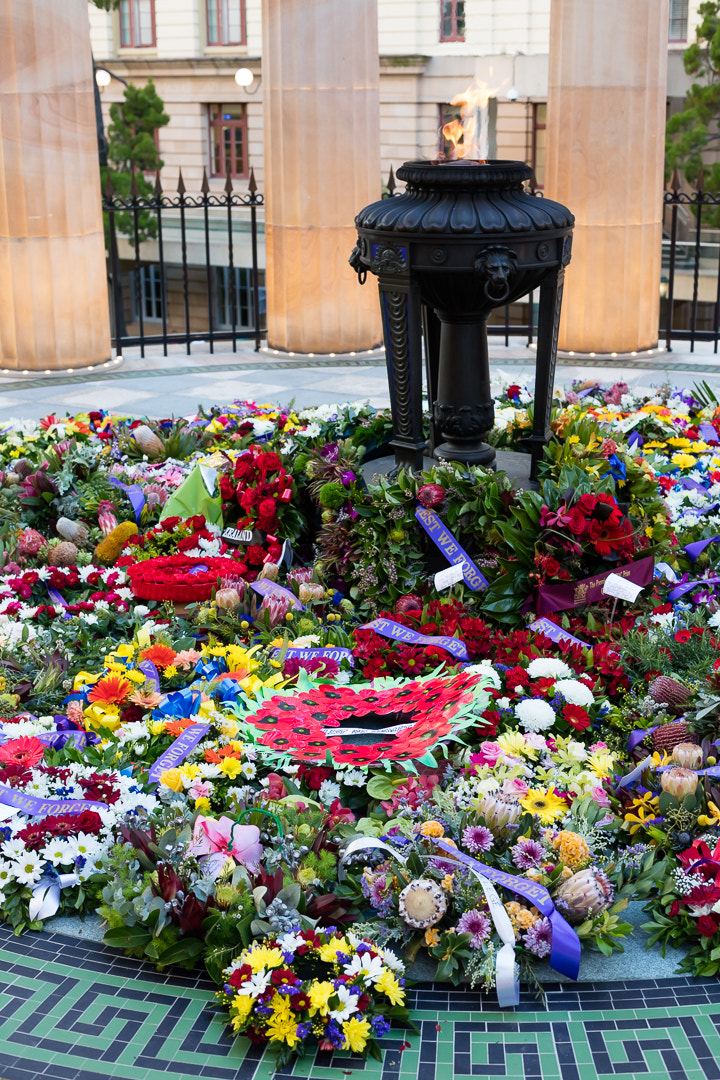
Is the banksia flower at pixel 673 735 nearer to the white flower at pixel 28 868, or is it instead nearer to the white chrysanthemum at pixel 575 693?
the white chrysanthemum at pixel 575 693

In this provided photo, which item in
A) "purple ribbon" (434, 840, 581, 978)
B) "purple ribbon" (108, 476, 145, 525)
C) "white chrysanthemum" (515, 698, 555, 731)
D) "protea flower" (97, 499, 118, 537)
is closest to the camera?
"purple ribbon" (434, 840, 581, 978)

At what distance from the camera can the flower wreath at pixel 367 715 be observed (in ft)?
14.9

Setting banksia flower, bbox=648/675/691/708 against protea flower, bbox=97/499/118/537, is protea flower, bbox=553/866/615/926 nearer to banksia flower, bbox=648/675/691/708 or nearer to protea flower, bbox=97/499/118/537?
banksia flower, bbox=648/675/691/708

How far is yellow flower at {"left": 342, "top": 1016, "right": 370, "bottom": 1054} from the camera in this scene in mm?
3350

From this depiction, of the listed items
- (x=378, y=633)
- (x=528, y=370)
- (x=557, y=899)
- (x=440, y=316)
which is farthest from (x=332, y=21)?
(x=557, y=899)

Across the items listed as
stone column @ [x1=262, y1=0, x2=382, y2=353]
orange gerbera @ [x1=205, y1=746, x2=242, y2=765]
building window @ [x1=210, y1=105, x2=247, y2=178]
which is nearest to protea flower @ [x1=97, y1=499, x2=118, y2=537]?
orange gerbera @ [x1=205, y1=746, x2=242, y2=765]

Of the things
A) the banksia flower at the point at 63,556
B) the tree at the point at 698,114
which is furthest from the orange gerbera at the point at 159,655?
the tree at the point at 698,114

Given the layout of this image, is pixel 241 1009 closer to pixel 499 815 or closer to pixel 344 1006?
pixel 344 1006

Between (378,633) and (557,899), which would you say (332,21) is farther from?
(557,899)

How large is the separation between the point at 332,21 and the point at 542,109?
1902 cm

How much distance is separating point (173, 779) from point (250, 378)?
792 centimetres

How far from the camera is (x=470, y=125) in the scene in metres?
6.30

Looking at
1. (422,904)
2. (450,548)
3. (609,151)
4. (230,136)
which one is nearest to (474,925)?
(422,904)

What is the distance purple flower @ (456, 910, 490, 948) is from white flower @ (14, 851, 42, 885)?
137cm
